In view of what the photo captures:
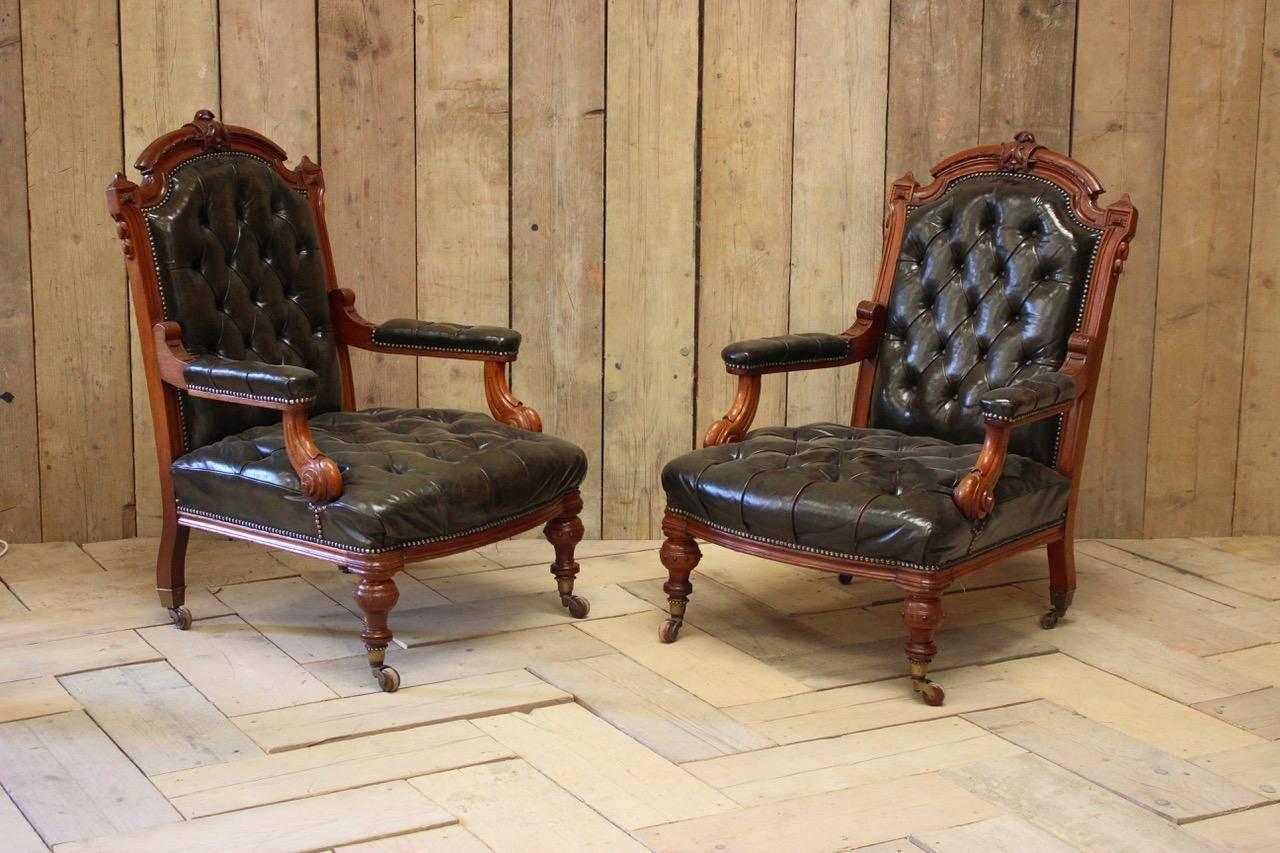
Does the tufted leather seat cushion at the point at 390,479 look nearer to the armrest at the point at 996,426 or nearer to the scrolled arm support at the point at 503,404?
the scrolled arm support at the point at 503,404

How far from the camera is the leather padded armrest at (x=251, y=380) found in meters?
2.92

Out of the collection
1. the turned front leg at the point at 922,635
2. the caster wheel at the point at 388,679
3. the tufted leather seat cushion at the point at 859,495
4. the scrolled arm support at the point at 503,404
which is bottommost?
the caster wheel at the point at 388,679

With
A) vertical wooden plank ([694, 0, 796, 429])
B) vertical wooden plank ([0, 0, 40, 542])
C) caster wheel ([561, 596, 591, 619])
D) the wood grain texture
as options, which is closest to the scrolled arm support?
caster wheel ([561, 596, 591, 619])

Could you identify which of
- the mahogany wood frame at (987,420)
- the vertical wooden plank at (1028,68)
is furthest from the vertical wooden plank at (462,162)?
the vertical wooden plank at (1028,68)

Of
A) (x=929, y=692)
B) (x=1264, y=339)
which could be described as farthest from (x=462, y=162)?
(x=1264, y=339)

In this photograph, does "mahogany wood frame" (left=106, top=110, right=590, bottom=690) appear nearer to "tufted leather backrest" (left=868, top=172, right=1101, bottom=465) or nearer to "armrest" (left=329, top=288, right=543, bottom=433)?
"armrest" (left=329, top=288, right=543, bottom=433)

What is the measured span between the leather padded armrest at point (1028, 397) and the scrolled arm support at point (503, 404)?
3.48 ft

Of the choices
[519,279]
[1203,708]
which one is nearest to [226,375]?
[519,279]

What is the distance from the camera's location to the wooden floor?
2.40 metres

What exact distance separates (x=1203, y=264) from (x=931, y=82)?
0.90m

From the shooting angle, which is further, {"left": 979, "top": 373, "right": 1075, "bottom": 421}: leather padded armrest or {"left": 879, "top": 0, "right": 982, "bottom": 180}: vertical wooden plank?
{"left": 879, "top": 0, "right": 982, "bottom": 180}: vertical wooden plank

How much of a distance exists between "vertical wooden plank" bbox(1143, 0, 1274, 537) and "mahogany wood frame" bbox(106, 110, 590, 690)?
1.75 m

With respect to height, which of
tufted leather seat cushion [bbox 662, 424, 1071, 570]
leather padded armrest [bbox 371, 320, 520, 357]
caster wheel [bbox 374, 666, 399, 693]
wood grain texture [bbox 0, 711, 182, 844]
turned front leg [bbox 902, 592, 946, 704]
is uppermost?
leather padded armrest [bbox 371, 320, 520, 357]

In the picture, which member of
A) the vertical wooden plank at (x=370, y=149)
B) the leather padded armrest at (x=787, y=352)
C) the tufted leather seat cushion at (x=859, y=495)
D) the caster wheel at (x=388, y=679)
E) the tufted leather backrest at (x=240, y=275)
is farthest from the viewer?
the vertical wooden plank at (x=370, y=149)
